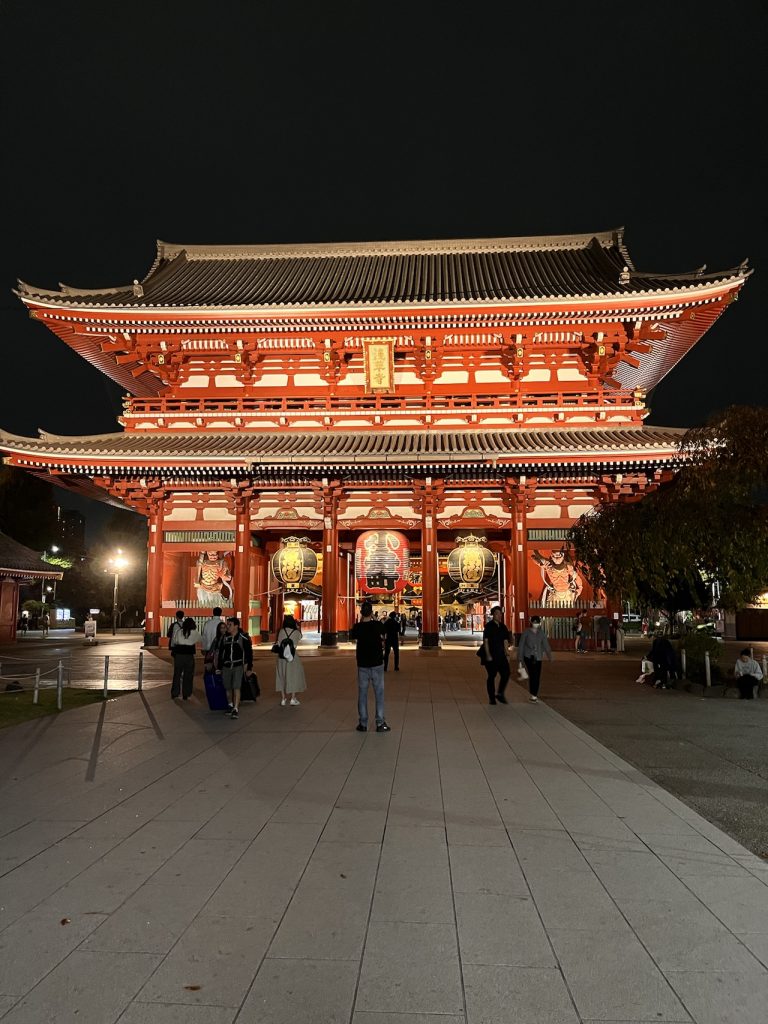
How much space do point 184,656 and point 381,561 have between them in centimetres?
1130

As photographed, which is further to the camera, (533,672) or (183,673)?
(183,673)

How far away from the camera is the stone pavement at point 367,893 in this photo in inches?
138

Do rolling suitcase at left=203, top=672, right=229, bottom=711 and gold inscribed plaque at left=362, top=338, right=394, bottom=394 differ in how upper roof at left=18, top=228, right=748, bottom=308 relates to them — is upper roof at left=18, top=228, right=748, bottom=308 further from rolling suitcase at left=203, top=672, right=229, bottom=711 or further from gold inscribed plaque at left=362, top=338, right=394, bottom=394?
rolling suitcase at left=203, top=672, right=229, bottom=711

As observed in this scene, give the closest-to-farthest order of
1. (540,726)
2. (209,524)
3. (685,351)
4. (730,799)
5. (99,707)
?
(730,799), (540,726), (99,707), (209,524), (685,351)

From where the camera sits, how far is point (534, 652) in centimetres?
1399

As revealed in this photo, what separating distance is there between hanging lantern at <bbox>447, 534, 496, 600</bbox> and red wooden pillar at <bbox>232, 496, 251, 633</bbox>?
23.7 ft

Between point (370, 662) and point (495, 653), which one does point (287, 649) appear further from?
point (495, 653)

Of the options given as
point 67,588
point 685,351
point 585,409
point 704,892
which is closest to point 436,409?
point 585,409

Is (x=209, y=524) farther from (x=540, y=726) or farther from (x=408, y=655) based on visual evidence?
(x=540, y=726)

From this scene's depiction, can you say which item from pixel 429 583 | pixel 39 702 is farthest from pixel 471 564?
pixel 39 702

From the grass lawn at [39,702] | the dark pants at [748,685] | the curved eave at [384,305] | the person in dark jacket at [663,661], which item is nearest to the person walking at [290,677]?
the grass lawn at [39,702]

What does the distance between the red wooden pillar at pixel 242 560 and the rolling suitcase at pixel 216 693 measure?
11.8 meters

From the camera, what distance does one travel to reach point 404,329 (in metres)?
25.2

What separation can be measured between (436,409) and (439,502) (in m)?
3.52
